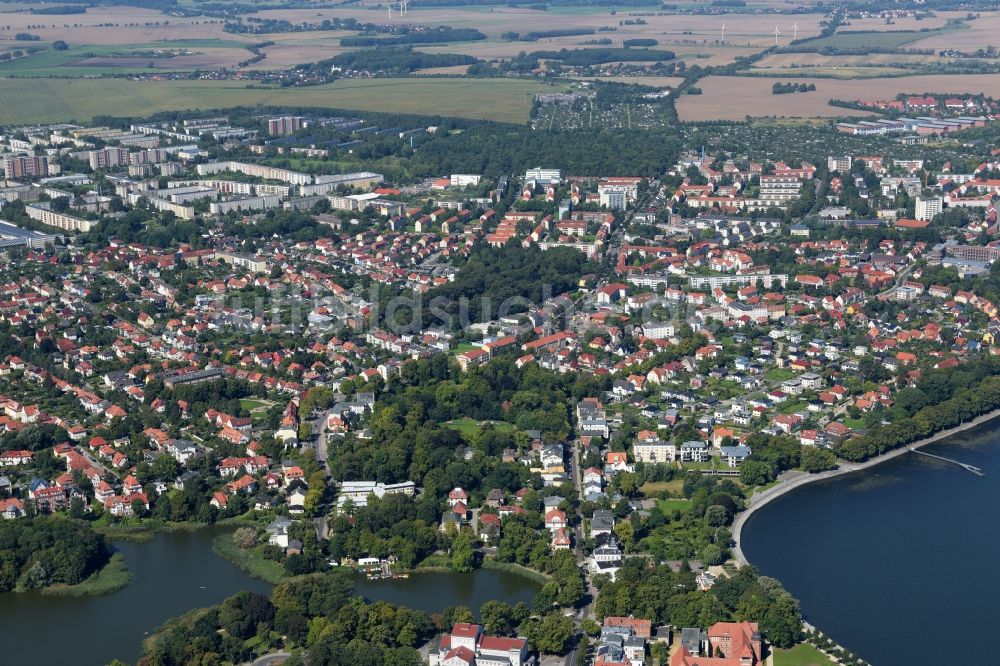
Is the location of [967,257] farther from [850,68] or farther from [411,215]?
[850,68]

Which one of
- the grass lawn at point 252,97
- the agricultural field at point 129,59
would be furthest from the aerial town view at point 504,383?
the agricultural field at point 129,59

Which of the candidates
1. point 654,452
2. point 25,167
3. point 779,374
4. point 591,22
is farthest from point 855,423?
point 591,22

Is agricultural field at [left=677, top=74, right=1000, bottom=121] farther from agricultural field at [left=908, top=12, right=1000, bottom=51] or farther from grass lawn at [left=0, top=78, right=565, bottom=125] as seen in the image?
agricultural field at [left=908, top=12, right=1000, bottom=51]

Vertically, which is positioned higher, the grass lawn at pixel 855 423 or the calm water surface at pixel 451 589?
the grass lawn at pixel 855 423

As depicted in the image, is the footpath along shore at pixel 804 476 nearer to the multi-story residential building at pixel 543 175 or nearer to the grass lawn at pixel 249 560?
the grass lawn at pixel 249 560

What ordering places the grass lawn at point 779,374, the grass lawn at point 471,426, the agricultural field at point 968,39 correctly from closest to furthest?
the grass lawn at point 471,426 → the grass lawn at point 779,374 → the agricultural field at point 968,39

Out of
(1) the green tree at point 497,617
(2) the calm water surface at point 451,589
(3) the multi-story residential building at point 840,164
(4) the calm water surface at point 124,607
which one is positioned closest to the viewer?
(1) the green tree at point 497,617
